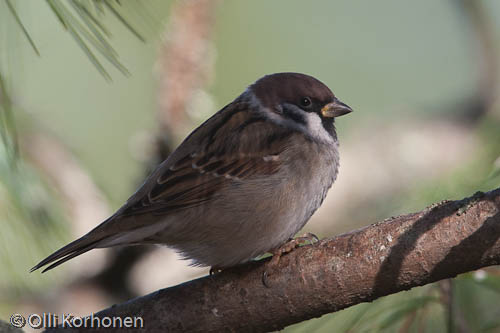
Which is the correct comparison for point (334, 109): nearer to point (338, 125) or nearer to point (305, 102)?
point (305, 102)

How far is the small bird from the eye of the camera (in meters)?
2.63

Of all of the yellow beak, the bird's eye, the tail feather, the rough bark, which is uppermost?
the bird's eye

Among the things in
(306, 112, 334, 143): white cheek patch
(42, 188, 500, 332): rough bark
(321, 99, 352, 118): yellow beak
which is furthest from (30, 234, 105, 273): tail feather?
(321, 99, 352, 118): yellow beak

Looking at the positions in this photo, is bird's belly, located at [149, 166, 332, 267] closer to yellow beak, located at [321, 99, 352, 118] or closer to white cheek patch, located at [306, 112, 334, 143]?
white cheek patch, located at [306, 112, 334, 143]

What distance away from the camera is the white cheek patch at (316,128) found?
2.94 m

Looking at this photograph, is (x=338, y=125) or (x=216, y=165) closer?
(x=216, y=165)

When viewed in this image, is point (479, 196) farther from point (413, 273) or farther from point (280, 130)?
point (280, 130)

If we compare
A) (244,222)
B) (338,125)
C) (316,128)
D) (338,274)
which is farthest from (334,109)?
(338,125)

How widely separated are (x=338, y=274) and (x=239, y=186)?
88cm

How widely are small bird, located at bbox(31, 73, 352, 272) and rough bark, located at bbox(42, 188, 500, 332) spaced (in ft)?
1.04

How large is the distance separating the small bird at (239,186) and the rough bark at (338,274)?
1.04 feet

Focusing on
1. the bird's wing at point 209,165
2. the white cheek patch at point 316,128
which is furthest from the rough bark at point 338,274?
the white cheek patch at point 316,128

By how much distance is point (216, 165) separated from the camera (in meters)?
2.83

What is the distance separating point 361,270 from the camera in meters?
1.92
